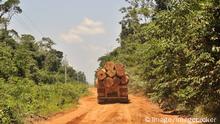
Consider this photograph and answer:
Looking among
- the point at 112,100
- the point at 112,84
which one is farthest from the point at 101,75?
Result: the point at 112,100

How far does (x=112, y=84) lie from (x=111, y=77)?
21.0 inches

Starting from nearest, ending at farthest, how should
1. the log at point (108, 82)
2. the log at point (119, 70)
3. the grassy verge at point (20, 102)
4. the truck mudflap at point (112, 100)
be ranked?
1. the grassy verge at point (20, 102)
2. the log at point (108, 82)
3. the log at point (119, 70)
4. the truck mudflap at point (112, 100)

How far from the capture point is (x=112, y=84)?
31.5m

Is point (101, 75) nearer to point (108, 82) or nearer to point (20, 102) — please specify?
point (108, 82)

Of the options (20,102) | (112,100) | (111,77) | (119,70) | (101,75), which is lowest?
(20,102)

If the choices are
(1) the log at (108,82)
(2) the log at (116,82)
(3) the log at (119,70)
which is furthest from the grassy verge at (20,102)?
(3) the log at (119,70)

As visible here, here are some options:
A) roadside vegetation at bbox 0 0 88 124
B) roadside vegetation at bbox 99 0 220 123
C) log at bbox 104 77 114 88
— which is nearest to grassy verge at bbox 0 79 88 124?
roadside vegetation at bbox 0 0 88 124

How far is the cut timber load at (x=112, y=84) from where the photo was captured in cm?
3155

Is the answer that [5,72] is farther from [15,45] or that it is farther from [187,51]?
[15,45]

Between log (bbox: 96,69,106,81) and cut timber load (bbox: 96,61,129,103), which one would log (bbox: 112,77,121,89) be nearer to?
cut timber load (bbox: 96,61,129,103)

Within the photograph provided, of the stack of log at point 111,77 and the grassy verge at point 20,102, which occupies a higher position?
the stack of log at point 111,77

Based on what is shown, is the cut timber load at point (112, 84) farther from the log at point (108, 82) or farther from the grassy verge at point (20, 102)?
the grassy verge at point (20, 102)

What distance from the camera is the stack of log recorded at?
3148 centimetres

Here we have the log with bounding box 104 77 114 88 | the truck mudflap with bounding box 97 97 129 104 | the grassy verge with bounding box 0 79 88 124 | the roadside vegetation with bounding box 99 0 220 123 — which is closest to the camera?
the roadside vegetation with bounding box 99 0 220 123
